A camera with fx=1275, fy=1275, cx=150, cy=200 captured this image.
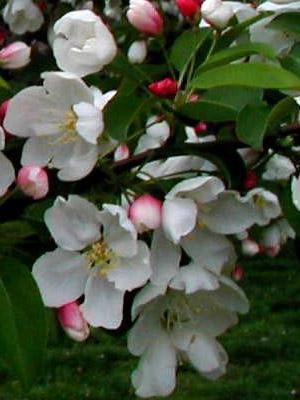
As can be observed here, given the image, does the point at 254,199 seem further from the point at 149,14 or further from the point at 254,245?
the point at 254,245

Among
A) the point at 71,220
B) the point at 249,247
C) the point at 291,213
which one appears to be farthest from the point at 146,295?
the point at 249,247

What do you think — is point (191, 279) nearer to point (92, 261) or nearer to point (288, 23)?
point (92, 261)

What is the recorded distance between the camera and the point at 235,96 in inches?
82.2

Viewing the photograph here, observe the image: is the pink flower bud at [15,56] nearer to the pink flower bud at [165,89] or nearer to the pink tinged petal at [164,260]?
the pink flower bud at [165,89]

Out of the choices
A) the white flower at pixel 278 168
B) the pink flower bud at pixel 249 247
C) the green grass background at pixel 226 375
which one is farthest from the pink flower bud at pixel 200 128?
the green grass background at pixel 226 375

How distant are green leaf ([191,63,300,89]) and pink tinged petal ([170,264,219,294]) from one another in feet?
1.21

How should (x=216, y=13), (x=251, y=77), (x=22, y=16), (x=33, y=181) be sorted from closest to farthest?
(x=251, y=77) → (x=33, y=181) → (x=216, y=13) → (x=22, y=16)

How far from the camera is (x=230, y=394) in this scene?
690cm

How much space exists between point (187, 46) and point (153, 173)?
0.24 meters

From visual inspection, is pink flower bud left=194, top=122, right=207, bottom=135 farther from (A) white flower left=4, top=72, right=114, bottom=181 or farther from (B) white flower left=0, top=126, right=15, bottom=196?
(B) white flower left=0, top=126, right=15, bottom=196

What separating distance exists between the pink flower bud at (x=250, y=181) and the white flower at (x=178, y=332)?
0.23 meters

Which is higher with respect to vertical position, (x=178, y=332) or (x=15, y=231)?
(x=15, y=231)

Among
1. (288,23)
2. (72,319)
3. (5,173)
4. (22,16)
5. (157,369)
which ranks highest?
(288,23)

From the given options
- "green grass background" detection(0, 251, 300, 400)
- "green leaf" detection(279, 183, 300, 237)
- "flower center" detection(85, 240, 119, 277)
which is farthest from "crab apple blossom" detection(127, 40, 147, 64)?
"green grass background" detection(0, 251, 300, 400)
